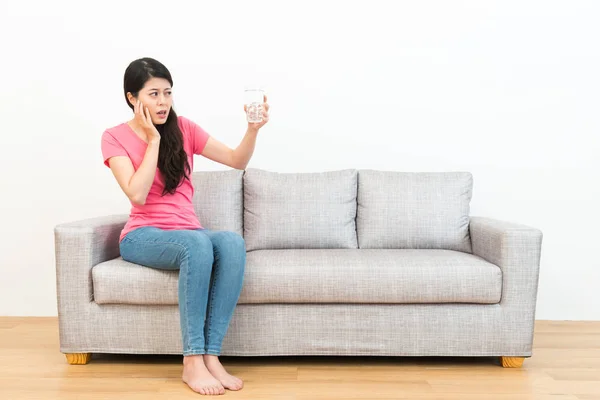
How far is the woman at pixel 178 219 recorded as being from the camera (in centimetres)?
224

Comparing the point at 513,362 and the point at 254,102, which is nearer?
the point at 254,102

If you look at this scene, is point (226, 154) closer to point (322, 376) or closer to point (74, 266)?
point (74, 266)

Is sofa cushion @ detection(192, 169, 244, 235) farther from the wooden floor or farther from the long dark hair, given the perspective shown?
the wooden floor

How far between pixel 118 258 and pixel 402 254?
117 centimetres

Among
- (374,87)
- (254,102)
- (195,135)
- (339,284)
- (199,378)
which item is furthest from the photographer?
(374,87)

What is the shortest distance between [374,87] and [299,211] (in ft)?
2.78

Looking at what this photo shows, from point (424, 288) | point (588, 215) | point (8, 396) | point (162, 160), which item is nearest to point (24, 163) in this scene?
point (162, 160)

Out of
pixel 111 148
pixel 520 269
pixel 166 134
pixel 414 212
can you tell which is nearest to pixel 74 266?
pixel 111 148

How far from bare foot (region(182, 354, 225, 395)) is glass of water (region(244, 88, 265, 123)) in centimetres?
88

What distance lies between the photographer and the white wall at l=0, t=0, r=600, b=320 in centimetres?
331

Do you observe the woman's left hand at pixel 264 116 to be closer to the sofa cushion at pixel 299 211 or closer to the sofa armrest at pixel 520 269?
the sofa cushion at pixel 299 211

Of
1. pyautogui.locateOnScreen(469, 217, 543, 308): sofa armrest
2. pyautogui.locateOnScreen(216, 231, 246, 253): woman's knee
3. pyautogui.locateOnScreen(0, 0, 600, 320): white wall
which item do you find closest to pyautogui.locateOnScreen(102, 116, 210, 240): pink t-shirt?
pyautogui.locateOnScreen(216, 231, 246, 253): woman's knee

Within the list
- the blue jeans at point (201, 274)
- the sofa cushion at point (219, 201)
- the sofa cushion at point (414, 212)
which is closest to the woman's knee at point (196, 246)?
the blue jeans at point (201, 274)

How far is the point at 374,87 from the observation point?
335 cm
